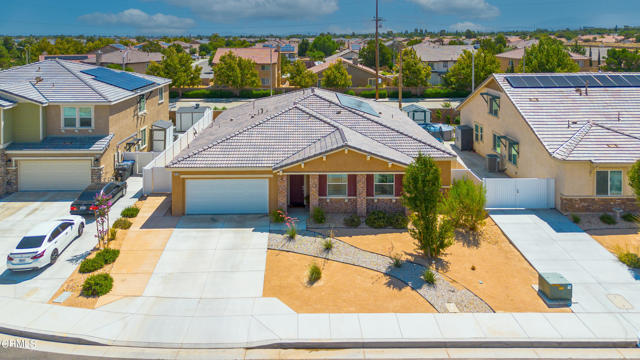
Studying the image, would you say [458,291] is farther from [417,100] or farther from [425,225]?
[417,100]

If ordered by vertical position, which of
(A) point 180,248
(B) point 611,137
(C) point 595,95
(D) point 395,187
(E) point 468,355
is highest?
(C) point 595,95

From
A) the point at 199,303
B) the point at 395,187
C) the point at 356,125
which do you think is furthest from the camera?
the point at 356,125

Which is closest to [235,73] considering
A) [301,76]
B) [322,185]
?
[301,76]

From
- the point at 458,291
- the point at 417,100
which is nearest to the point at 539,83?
the point at 458,291

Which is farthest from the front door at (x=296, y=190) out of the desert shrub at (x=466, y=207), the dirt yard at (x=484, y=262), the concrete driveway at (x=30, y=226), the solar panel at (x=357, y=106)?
the concrete driveway at (x=30, y=226)

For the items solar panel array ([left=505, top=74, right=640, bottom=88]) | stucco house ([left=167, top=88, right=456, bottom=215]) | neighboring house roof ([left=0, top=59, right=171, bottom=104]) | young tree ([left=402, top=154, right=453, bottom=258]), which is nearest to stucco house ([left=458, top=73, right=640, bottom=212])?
solar panel array ([left=505, top=74, right=640, bottom=88])

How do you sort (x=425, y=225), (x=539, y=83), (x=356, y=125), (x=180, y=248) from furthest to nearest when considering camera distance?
(x=539, y=83)
(x=356, y=125)
(x=180, y=248)
(x=425, y=225)

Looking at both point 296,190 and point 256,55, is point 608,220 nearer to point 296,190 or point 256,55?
point 296,190

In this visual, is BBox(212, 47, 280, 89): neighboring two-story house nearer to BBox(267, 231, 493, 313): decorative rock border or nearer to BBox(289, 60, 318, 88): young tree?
BBox(289, 60, 318, 88): young tree
